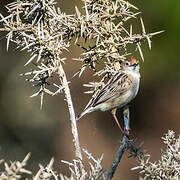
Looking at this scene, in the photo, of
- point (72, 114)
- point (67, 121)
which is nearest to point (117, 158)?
point (72, 114)

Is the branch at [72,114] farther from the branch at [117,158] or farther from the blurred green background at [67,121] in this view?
the blurred green background at [67,121]

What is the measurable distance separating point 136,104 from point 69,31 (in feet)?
18.5

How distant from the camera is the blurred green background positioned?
26.1 ft

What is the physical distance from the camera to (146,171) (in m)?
2.53

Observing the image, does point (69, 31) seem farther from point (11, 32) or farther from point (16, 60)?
point (16, 60)

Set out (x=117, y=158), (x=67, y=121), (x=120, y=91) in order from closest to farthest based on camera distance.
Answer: (x=117, y=158), (x=120, y=91), (x=67, y=121)

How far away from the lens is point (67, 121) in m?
8.82

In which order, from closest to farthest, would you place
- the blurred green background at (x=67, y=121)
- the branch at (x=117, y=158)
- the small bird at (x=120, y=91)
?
the branch at (x=117, y=158) < the small bird at (x=120, y=91) < the blurred green background at (x=67, y=121)

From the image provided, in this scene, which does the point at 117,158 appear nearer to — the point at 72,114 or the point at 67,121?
the point at 72,114

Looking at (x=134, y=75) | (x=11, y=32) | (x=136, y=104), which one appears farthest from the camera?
(x=136, y=104)

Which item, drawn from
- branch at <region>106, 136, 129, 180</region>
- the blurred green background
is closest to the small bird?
branch at <region>106, 136, 129, 180</region>

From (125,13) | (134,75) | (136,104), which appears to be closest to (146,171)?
(125,13)

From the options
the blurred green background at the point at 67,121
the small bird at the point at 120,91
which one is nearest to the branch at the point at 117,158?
the small bird at the point at 120,91

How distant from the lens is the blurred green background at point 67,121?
795 centimetres
